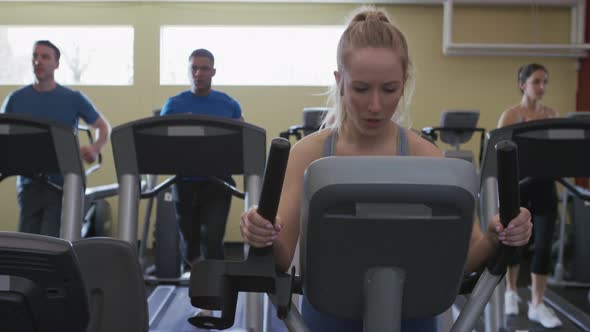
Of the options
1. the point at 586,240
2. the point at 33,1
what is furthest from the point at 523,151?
the point at 33,1

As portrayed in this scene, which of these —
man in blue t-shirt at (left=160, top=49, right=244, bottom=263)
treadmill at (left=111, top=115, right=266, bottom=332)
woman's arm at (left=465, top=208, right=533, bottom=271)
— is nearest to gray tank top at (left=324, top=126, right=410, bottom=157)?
woman's arm at (left=465, top=208, right=533, bottom=271)

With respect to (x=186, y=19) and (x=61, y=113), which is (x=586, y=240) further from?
(x=186, y=19)

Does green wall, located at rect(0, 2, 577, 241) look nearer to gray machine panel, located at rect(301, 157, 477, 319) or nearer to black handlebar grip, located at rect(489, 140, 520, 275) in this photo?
black handlebar grip, located at rect(489, 140, 520, 275)

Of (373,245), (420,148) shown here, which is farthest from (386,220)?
(420,148)

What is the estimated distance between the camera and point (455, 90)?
→ 6.59 m

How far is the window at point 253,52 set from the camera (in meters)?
6.56

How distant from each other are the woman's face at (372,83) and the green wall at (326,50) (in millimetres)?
5390

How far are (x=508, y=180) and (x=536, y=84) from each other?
3204 millimetres

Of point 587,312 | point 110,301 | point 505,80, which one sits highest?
point 505,80

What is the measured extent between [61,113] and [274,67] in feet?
11.1

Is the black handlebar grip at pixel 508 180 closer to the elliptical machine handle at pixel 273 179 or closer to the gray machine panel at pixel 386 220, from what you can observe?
the gray machine panel at pixel 386 220

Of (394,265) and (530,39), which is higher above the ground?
(530,39)

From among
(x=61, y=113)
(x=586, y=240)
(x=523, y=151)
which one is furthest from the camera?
(x=586, y=240)

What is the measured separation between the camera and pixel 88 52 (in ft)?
21.5
